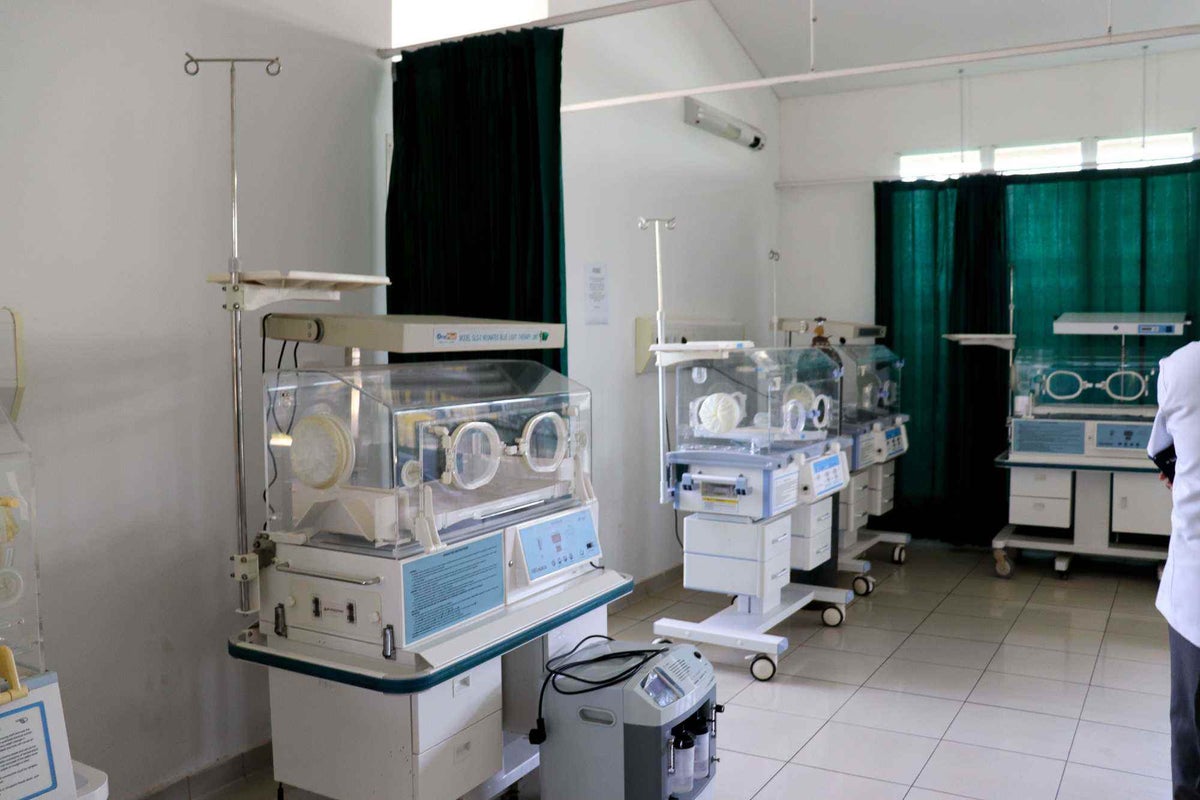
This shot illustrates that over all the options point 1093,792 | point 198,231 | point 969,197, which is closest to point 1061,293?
point 969,197

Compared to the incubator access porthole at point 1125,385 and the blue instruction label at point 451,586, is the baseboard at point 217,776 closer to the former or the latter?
the blue instruction label at point 451,586

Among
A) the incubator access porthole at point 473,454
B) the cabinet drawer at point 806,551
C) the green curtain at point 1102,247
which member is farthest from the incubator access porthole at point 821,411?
the incubator access porthole at point 473,454

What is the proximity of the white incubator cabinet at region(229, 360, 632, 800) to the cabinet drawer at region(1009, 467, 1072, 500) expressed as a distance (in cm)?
395

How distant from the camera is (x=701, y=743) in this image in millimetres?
2994

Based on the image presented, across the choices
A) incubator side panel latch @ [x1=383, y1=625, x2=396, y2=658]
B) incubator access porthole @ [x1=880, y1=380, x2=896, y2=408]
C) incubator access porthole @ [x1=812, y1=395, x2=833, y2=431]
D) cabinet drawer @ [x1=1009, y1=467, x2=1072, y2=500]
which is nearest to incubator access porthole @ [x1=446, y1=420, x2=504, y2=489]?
incubator side panel latch @ [x1=383, y1=625, x2=396, y2=658]

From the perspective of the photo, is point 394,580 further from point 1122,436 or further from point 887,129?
point 887,129

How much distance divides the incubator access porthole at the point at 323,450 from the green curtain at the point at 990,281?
4.97 meters

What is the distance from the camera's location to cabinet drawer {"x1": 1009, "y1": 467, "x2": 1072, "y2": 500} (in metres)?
5.95

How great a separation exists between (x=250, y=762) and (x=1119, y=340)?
548 centimetres

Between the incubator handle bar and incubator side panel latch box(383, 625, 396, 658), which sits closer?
the incubator handle bar

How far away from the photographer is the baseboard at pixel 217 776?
3068 mm

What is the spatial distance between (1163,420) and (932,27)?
12.7ft

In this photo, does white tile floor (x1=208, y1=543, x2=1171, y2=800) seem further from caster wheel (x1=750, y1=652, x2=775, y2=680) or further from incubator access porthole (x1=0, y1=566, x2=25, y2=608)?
incubator access porthole (x1=0, y1=566, x2=25, y2=608)

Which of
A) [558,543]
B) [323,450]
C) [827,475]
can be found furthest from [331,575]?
[827,475]
